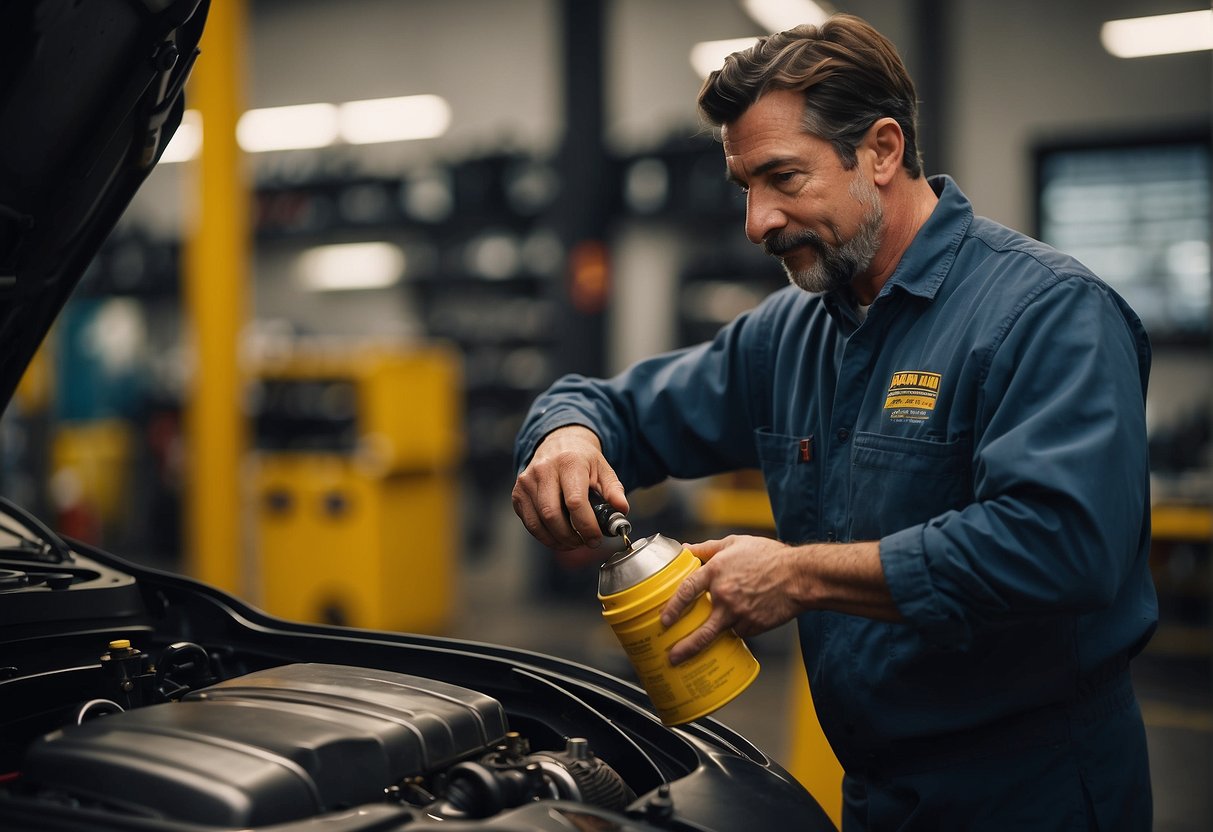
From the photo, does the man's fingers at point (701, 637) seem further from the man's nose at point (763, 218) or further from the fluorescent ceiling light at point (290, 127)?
the fluorescent ceiling light at point (290, 127)

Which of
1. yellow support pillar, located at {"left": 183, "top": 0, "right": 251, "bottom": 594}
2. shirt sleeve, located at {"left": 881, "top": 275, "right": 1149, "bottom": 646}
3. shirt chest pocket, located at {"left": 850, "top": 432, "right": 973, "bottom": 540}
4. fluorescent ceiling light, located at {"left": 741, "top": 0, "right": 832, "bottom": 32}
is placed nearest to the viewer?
shirt sleeve, located at {"left": 881, "top": 275, "right": 1149, "bottom": 646}

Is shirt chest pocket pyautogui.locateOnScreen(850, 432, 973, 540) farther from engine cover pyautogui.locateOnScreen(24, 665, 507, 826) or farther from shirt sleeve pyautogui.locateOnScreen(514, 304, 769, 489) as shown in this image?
engine cover pyautogui.locateOnScreen(24, 665, 507, 826)

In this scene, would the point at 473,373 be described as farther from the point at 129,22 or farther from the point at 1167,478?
the point at 129,22

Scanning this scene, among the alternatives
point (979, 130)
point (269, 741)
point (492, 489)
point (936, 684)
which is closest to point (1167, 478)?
point (979, 130)

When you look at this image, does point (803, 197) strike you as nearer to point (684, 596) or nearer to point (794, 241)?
point (794, 241)

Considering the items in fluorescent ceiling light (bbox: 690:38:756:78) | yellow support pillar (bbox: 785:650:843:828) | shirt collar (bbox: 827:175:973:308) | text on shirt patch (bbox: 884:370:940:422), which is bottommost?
yellow support pillar (bbox: 785:650:843:828)

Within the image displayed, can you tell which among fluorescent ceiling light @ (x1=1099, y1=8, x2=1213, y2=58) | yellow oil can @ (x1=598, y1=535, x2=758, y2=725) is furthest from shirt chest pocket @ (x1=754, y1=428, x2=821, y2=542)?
fluorescent ceiling light @ (x1=1099, y1=8, x2=1213, y2=58)

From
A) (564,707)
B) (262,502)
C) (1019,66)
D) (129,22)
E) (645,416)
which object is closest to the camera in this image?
(129,22)

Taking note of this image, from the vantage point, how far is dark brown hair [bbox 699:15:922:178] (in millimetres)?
1633

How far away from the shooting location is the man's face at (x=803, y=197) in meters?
1.64

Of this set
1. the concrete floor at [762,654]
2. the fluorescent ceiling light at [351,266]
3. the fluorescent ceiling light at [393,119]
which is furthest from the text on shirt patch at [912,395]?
the fluorescent ceiling light at [393,119]

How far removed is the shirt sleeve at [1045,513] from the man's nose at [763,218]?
43 cm

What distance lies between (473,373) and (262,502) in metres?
3.30

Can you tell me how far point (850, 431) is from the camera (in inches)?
66.4
